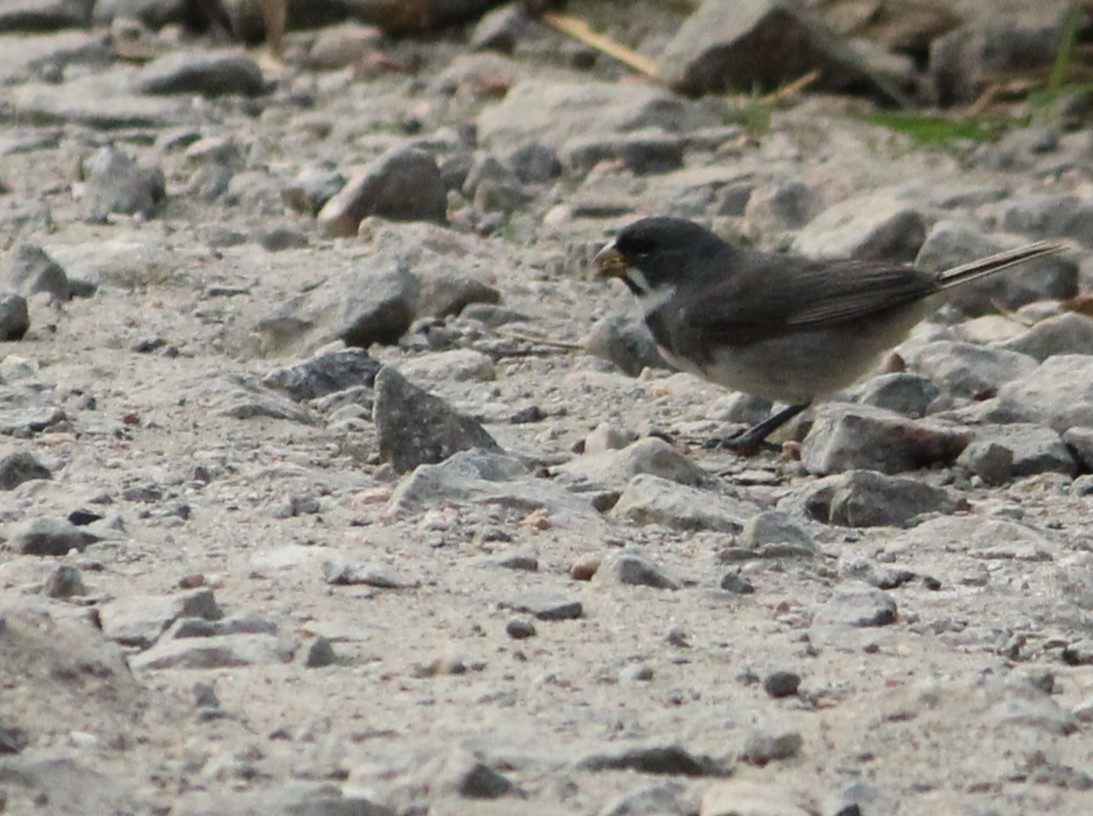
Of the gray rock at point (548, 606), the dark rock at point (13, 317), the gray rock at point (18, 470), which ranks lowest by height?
the dark rock at point (13, 317)

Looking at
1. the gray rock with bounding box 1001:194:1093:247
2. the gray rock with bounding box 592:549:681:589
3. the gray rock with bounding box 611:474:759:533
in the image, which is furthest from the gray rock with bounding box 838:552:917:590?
the gray rock with bounding box 1001:194:1093:247

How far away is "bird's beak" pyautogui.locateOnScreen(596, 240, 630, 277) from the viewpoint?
682cm

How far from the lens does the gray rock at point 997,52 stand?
9.74 m

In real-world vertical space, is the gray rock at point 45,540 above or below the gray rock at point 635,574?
above

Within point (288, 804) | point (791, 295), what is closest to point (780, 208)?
point (791, 295)

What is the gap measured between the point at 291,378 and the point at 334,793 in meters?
3.11

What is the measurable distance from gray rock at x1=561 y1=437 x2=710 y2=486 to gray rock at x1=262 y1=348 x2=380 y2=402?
0.82 m

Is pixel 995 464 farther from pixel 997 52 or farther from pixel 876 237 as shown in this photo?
pixel 997 52

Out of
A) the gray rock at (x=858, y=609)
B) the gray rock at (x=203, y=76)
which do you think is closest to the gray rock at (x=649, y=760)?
the gray rock at (x=858, y=609)

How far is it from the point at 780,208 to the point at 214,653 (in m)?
5.13

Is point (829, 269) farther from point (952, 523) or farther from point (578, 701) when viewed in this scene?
point (578, 701)

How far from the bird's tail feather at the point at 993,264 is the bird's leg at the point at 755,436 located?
629 millimetres

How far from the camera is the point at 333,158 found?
30.4 ft

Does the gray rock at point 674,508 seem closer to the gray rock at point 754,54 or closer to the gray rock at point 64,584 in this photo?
the gray rock at point 64,584
